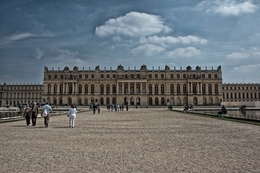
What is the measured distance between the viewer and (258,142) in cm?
859

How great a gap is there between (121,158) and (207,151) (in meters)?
2.71

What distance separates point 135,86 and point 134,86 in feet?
1.03

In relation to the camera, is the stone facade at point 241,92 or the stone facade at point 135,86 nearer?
the stone facade at point 135,86

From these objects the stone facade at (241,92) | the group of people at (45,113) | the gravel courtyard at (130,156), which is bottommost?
the gravel courtyard at (130,156)

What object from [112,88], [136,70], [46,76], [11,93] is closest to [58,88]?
[46,76]

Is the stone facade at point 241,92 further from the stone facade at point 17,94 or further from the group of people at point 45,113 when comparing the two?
the group of people at point 45,113

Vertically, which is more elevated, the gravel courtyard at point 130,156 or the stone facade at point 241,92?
the stone facade at point 241,92

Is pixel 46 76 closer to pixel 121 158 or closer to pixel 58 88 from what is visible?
pixel 58 88

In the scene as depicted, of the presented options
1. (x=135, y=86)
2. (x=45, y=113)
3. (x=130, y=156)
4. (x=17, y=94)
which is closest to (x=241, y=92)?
(x=135, y=86)

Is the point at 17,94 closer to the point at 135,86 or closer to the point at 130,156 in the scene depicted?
the point at 135,86

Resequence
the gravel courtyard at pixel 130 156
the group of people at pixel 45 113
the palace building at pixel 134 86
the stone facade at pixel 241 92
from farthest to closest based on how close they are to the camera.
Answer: the stone facade at pixel 241 92
the palace building at pixel 134 86
the group of people at pixel 45 113
the gravel courtyard at pixel 130 156

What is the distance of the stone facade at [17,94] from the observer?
10138cm

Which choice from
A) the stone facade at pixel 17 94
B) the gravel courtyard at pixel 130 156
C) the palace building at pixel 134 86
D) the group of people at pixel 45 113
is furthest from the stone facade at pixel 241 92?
the gravel courtyard at pixel 130 156

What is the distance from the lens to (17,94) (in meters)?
102
